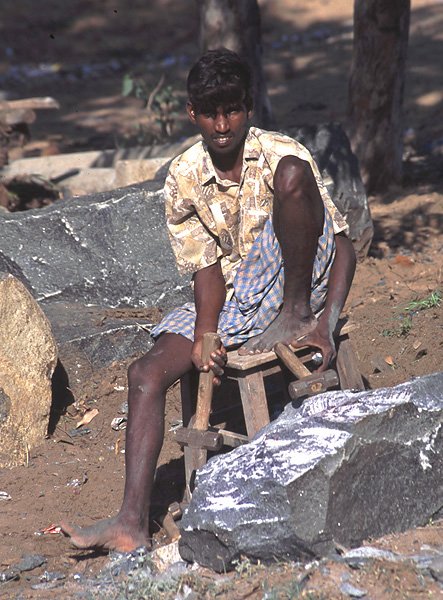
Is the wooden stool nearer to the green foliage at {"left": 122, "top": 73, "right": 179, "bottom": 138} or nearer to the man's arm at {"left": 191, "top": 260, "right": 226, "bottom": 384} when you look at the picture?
the man's arm at {"left": 191, "top": 260, "right": 226, "bottom": 384}

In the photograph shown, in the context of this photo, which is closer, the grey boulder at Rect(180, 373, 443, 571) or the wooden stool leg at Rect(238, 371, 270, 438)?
the grey boulder at Rect(180, 373, 443, 571)

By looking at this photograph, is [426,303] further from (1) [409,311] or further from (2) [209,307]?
(2) [209,307]

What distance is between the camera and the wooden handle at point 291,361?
3664 millimetres

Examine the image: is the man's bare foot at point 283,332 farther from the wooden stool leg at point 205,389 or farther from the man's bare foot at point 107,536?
the man's bare foot at point 107,536

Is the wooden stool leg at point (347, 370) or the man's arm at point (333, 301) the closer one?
the man's arm at point (333, 301)

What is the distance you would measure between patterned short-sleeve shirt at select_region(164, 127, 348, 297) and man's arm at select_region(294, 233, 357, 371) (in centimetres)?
11

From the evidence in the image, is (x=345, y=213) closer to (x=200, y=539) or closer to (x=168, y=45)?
(x=200, y=539)

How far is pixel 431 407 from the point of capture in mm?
3465

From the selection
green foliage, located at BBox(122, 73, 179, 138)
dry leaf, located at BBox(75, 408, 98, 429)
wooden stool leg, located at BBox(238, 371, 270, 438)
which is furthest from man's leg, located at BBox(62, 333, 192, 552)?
green foliage, located at BBox(122, 73, 179, 138)

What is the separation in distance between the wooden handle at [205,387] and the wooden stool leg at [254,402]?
144 millimetres

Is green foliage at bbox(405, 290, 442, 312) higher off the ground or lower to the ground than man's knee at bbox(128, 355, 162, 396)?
lower

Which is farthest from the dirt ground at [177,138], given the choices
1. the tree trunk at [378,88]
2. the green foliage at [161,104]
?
the green foliage at [161,104]

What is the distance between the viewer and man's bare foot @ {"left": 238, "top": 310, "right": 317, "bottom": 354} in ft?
12.7

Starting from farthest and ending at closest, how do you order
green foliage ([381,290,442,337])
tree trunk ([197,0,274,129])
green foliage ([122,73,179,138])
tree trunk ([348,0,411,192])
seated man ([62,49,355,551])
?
green foliage ([122,73,179,138]) → tree trunk ([348,0,411,192]) → tree trunk ([197,0,274,129]) → green foliage ([381,290,442,337]) → seated man ([62,49,355,551])
